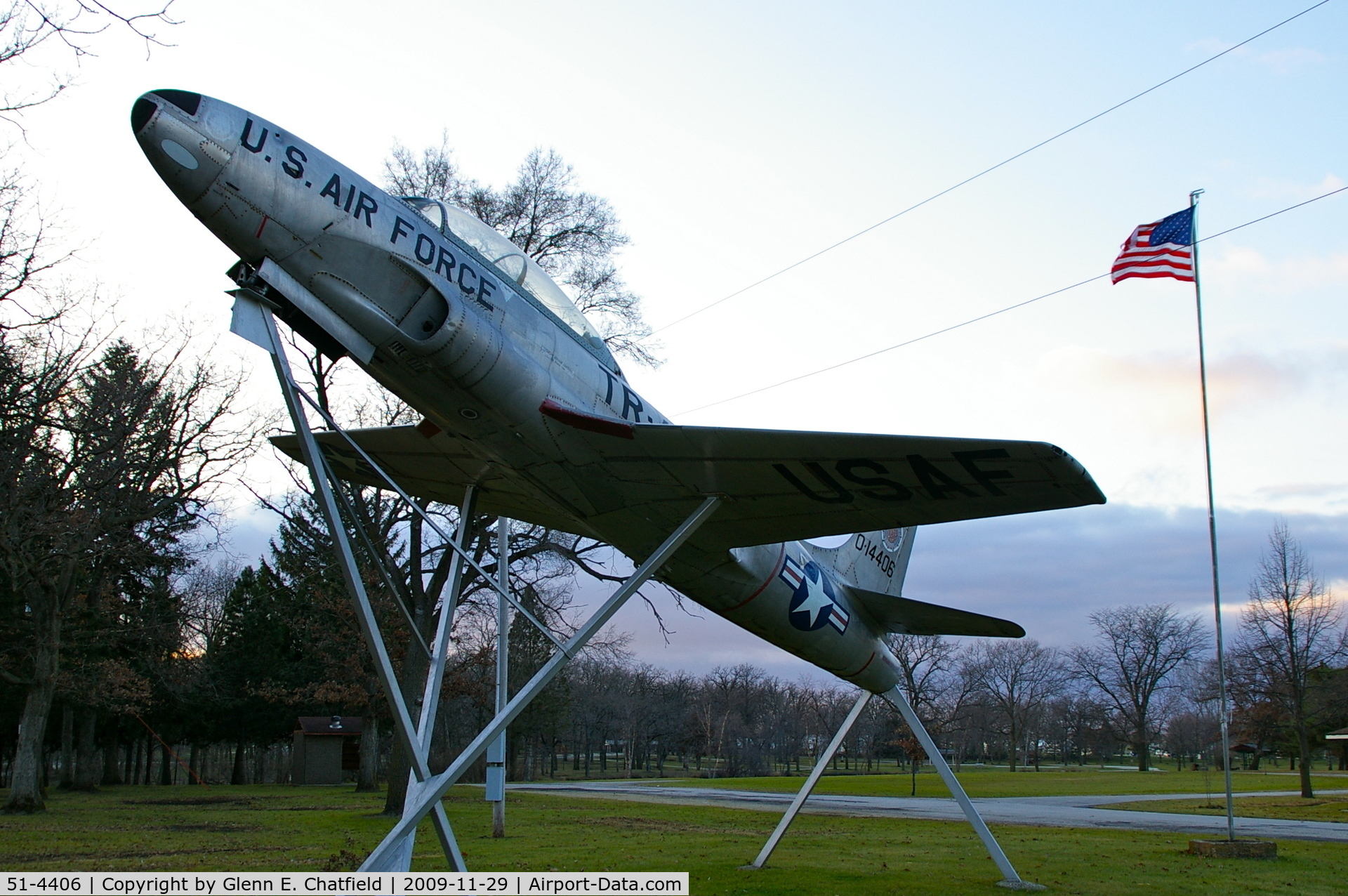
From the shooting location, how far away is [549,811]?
23766 mm

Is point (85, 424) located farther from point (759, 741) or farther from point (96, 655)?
point (759, 741)

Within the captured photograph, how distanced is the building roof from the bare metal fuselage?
130 feet

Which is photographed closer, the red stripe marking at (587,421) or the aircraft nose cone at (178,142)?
the aircraft nose cone at (178,142)

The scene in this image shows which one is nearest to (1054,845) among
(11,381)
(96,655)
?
(11,381)

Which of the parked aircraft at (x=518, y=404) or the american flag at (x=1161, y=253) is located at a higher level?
the american flag at (x=1161, y=253)

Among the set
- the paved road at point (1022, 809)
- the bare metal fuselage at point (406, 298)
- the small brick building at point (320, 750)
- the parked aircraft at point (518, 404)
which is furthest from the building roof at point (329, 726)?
the bare metal fuselage at point (406, 298)

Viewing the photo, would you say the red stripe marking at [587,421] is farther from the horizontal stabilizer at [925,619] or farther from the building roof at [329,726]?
the building roof at [329,726]

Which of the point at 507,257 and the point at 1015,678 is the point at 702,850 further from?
the point at 1015,678

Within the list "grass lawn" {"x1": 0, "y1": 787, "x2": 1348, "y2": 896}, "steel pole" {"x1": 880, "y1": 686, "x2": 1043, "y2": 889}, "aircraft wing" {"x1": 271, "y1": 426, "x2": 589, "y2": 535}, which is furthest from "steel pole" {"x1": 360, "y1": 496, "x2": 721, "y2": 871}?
"steel pole" {"x1": 880, "y1": 686, "x2": 1043, "y2": 889}

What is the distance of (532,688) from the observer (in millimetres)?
7762

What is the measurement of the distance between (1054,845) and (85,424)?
18320 mm

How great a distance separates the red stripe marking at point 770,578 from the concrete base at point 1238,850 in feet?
33.7

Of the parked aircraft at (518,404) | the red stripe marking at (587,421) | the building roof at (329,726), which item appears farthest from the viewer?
the building roof at (329,726)

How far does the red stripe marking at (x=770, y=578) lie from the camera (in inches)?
400
